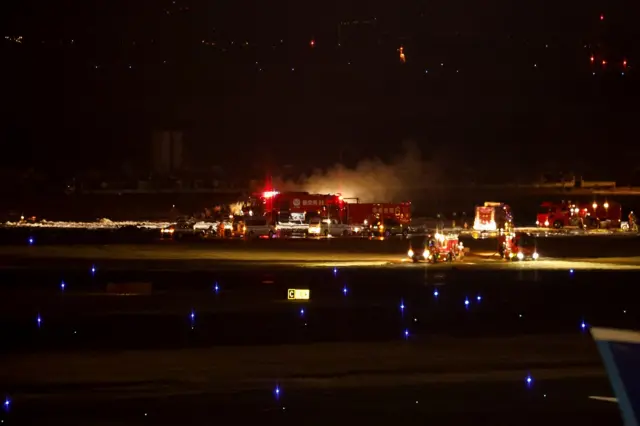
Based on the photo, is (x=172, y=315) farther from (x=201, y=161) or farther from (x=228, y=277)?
(x=201, y=161)

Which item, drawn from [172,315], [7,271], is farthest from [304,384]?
[7,271]

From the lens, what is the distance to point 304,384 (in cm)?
1516

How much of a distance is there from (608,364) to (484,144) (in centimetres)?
9467

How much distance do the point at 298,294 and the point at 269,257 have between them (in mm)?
17959

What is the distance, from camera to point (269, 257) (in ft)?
150

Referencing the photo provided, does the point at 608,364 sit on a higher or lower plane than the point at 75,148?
lower

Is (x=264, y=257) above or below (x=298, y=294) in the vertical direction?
above

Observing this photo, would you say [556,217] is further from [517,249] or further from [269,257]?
[269,257]

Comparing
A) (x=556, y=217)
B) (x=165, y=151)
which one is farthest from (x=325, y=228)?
(x=165, y=151)

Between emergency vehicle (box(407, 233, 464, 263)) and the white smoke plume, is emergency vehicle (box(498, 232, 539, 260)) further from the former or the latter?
the white smoke plume

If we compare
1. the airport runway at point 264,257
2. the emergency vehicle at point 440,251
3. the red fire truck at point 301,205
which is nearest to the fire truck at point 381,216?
the red fire truck at point 301,205

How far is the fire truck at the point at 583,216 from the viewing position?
2790 inches

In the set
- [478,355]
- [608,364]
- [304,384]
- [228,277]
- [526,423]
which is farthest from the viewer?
[228,277]

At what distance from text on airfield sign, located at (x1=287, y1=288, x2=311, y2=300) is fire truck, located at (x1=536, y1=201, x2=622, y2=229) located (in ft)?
150
